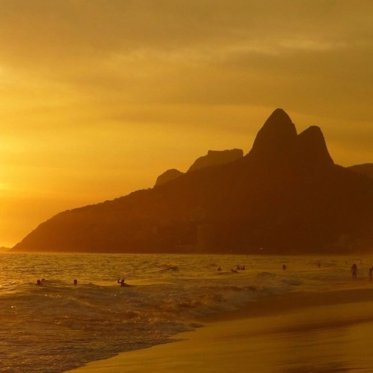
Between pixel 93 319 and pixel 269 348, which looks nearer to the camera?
pixel 269 348

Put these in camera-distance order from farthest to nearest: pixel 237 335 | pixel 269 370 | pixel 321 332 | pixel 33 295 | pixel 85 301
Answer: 1. pixel 33 295
2. pixel 85 301
3. pixel 237 335
4. pixel 321 332
5. pixel 269 370

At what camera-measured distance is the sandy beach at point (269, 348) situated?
15406 millimetres

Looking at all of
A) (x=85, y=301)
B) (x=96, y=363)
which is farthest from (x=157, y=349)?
(x=85, y=301)

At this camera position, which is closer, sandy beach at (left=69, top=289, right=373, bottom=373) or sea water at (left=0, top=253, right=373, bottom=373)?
sandy beach at (left=69, top=289, right=373, bottom=373)

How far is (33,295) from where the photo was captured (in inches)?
1570

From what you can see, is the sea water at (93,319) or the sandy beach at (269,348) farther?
the sea water at (93,319)

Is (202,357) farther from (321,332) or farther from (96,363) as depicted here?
(321,332)

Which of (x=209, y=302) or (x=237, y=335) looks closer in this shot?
(x=237, y=335)

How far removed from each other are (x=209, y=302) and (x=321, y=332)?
17.2 meters

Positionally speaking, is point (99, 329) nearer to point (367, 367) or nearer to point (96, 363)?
point (96, 363)

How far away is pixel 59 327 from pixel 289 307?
1264 centimetres

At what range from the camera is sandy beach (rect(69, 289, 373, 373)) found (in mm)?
15406

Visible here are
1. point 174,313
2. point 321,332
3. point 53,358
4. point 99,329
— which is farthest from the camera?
point 174,313

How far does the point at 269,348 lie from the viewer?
1850cm
